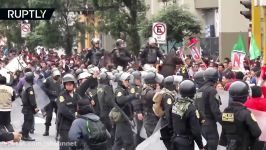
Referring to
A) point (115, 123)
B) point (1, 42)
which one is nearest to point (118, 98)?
point (115, 123)

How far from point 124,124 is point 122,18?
19072mm

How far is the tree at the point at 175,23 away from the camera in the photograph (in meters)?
34.4

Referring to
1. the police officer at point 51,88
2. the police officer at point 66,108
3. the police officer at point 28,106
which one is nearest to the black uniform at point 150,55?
the police officer at point 51,88

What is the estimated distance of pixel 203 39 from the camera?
146 feet

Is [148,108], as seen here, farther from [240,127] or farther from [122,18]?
[122,18]

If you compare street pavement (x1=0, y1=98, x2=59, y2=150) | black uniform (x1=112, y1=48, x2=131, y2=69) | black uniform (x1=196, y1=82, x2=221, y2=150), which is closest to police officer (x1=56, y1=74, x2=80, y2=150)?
black uniform (x1=196, y1=82, x2=221, y2=150)

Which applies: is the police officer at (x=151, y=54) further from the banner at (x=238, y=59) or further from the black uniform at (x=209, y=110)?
the black uniform at (x=209, y=110)

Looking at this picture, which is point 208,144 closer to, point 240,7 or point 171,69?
point 171,69

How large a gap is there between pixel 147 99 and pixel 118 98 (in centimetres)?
123

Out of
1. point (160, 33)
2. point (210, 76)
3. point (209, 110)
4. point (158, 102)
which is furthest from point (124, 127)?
point (160, 33)

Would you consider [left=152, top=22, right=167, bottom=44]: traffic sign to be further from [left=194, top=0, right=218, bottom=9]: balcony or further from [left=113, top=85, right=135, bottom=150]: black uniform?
[left=194, top=0, right=218, bottom=9]: balcony

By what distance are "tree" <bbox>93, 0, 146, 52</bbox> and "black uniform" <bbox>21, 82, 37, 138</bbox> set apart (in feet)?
44.9

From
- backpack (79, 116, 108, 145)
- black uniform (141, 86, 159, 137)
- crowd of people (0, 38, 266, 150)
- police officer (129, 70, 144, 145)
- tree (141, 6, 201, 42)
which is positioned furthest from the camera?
tree (141, 6, 201, 42)

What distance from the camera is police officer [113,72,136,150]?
16.0 m
